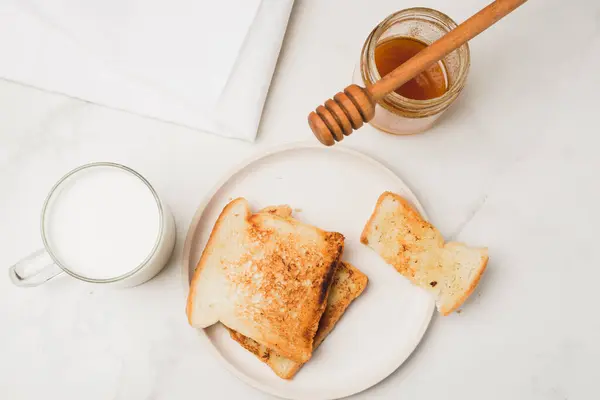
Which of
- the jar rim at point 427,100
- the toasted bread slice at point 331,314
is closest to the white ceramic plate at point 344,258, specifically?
the toasted bread slice at point 331,314

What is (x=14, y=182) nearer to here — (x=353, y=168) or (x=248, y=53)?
(x=248, y=53)

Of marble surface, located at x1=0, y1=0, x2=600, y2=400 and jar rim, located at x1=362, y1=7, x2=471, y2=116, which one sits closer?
jar rim, located at x1=362, y1=7, x2=471, y2=116

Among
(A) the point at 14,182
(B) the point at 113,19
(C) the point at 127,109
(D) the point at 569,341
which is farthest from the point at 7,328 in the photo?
(D) the point at 569,341

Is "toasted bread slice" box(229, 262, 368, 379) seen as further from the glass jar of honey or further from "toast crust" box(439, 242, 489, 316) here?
the glass jar of honey

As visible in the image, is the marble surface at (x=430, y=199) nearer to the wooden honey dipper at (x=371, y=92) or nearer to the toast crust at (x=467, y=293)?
the toast crust at (x=467, y=293)

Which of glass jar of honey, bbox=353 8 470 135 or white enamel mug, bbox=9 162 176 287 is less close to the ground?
glass jar of honey, bbox=353 8 470 135

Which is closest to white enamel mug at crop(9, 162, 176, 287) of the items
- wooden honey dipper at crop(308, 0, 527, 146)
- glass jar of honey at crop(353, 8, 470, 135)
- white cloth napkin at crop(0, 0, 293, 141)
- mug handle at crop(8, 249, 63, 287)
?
mug handle at crop(8, 249, 63, 287)
